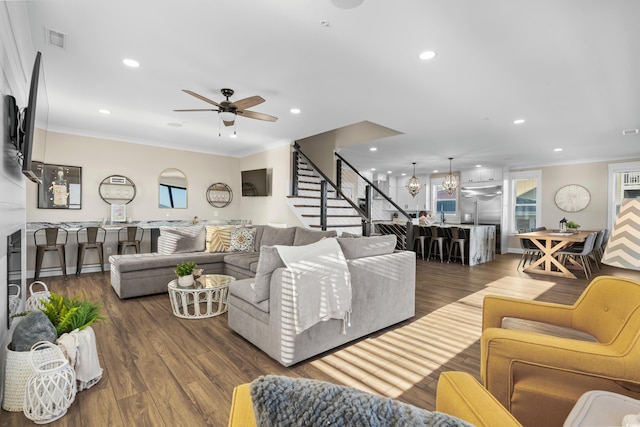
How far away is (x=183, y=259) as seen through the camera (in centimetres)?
437

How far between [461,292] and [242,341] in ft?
10.9

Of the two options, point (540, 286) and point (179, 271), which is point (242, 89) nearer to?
point (179, 271)

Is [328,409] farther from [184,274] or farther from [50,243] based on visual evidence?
[50,243]

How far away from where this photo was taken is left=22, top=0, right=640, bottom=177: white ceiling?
2.19 m

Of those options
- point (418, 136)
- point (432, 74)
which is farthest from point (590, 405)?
point (418, 136)

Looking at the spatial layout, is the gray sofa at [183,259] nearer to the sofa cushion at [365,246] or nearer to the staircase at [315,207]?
the sofa cushion at [365,246]

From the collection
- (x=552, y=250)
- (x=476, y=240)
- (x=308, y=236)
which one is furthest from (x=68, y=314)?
(x=552, y=250)

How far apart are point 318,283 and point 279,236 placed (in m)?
2.37

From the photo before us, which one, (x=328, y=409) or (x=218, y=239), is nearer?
(x=328, y=409)

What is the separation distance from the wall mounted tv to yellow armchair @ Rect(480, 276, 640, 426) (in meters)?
5.84

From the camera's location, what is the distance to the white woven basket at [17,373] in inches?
67.6

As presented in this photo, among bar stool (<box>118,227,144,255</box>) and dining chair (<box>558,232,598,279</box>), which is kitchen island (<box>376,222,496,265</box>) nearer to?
dining chair (<box>558,232,598,279</box>)

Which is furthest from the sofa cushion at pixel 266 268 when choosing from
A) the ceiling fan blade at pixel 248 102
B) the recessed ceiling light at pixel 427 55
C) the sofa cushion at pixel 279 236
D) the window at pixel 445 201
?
the window at pixel 445 201

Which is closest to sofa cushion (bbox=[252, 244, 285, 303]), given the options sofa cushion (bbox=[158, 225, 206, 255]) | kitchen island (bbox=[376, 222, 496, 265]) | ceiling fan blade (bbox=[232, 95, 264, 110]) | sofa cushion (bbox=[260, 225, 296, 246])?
ceiling fan blade (bbox=[232, 95, 264, 110])
